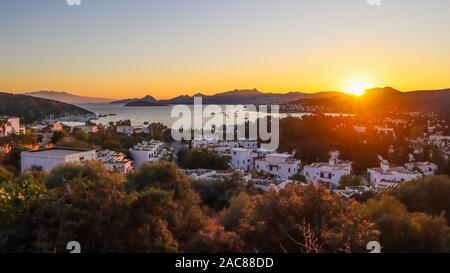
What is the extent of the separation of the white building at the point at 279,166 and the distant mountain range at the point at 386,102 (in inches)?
205

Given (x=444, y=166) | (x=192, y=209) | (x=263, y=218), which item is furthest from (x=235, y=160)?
(x=263, y=218)

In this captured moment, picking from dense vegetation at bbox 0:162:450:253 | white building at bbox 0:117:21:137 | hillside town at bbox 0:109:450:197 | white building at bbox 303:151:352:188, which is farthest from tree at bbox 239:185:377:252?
white building at bbox 0:117:21:137

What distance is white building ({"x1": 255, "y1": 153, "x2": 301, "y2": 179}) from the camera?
17.4m

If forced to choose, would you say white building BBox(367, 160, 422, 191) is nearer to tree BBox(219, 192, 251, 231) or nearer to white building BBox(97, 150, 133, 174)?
tree BBox(219, 192, 251, 231)

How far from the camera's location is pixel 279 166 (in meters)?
17.7

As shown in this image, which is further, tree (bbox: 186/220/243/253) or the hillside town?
the hillside town

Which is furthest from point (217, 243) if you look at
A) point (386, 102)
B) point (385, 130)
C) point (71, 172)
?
point (386, 102)

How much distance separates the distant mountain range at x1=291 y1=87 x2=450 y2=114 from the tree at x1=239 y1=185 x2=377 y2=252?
48.9 ft

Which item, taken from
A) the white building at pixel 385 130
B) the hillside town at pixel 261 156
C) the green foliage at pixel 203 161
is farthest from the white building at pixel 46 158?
the white building at pixel 385 130

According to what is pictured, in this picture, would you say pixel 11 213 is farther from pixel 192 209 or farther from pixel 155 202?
pixel 192 209

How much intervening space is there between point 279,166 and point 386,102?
13.7m

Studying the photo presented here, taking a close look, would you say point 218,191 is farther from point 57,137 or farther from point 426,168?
point 57,137
